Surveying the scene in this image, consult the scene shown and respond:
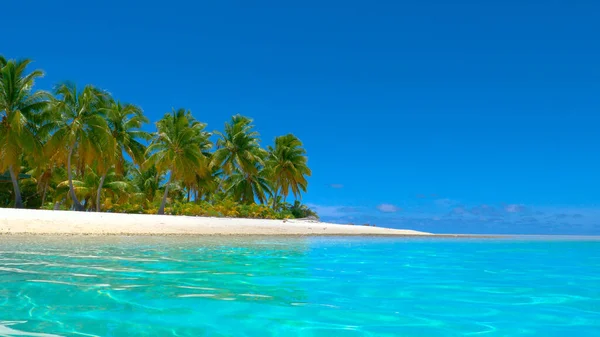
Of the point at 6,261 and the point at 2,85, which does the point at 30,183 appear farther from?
the point at 6,261

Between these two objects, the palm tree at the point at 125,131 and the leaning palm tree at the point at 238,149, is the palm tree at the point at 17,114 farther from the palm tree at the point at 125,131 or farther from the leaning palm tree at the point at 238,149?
the leaning palm tree at the point at 238,149

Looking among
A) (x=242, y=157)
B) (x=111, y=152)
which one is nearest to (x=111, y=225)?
(x=111, y=152)

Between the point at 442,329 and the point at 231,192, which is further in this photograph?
the point at 231,192

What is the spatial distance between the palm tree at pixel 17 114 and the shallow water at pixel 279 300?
72.9 feet

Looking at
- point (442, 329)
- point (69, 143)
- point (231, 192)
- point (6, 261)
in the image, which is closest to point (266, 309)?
point (442, 329)

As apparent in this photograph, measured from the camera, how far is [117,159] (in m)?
33.3

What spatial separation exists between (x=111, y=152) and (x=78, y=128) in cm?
239

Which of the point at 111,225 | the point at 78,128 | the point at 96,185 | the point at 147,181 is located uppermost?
the point at 78,128

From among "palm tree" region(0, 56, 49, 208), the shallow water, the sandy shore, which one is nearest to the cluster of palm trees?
"palm tree" region(0, 56, 49, 208)

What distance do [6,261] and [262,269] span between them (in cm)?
411

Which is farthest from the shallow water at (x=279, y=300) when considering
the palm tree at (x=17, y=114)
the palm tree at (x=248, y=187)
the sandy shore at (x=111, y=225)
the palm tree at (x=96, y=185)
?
the palm tree at (x=248, y=187)

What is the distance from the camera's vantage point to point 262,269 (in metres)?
7.67

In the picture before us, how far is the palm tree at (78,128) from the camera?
94.2 ft

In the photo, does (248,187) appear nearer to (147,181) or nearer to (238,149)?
(238,149)
